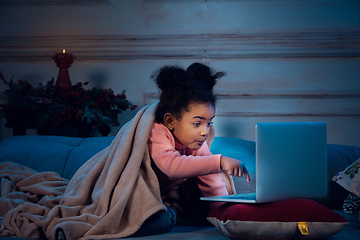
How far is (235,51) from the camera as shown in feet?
7.68

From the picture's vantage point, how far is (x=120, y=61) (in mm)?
2398

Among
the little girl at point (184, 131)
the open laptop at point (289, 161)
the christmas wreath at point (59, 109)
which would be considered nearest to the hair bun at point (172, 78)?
the little girl at point (184, 131)

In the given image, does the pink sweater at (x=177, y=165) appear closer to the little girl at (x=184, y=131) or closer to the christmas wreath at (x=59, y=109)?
the little girl at (x=184, y=131)

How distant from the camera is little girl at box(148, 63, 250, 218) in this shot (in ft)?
3.48

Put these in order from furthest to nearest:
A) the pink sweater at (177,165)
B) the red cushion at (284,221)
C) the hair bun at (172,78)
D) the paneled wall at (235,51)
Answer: the paneled wall at (235,51) → the hair bun at (172,78) → the pink sweater at (177,165) → the red cushion at (284,221)

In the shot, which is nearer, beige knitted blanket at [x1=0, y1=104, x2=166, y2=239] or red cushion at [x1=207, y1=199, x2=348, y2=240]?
red cushion at [x1=207, y1=199, x2=348, y2=240]

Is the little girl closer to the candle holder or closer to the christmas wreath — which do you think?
the christmas wreath

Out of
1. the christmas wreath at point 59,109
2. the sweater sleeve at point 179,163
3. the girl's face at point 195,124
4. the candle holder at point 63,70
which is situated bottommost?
the sweater sleeve at point 179,163

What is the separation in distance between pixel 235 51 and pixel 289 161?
1.60 m

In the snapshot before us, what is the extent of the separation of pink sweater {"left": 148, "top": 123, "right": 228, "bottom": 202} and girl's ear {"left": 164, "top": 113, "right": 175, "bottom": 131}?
0.08 feet

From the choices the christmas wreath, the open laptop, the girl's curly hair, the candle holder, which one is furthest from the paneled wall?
the open laptop

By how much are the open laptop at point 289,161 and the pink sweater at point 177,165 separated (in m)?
0.18

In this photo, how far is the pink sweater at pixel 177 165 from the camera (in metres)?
1.06

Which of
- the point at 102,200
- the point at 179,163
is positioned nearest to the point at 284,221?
the point at 179,163
